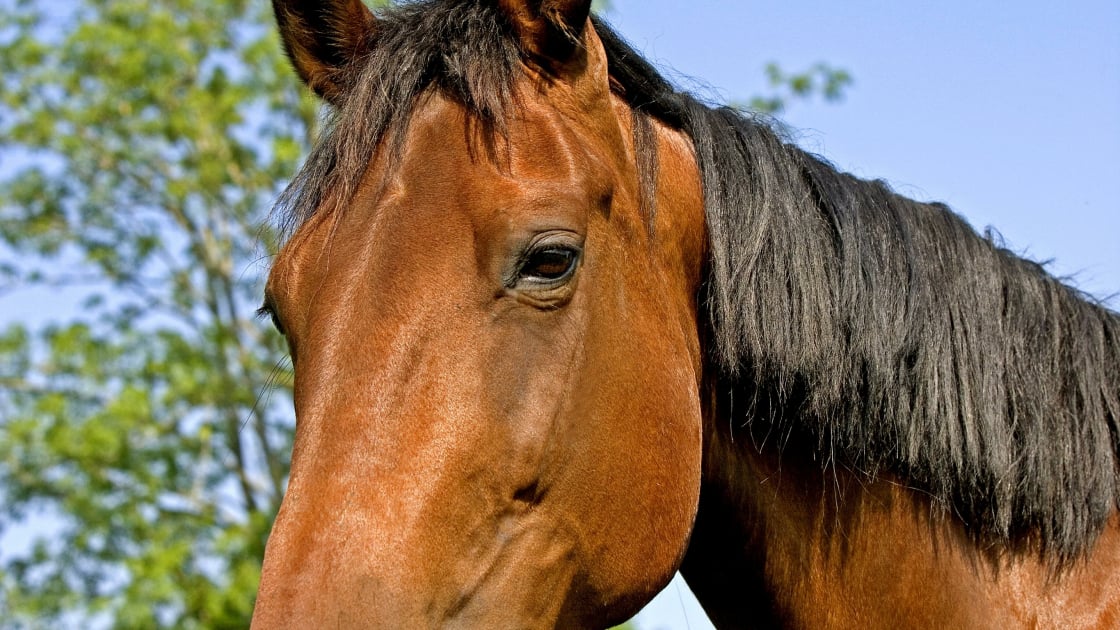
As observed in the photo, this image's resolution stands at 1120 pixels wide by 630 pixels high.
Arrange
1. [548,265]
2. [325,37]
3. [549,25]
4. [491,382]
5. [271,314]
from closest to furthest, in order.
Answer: [491,382]
[548,265]
[549,25]
[271,314]
[325,37]

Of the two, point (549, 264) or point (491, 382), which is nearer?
point (491, 382)

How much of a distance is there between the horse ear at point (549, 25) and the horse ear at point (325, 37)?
Answer: 1.75 ft

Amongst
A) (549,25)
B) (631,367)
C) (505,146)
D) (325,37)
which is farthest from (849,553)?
(325,37)

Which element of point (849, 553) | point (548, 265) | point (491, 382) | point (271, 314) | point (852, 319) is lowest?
point (849, 553)

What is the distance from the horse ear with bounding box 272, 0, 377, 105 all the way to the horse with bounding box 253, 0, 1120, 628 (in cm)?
Result: 1

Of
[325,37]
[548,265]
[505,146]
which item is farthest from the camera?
[325,37]

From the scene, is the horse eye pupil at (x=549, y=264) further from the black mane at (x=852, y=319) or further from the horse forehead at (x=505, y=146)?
the black mane at (x=852, y=319)

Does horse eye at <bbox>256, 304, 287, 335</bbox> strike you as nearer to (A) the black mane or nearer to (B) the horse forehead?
(A) the black mane

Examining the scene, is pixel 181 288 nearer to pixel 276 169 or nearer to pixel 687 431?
pixel 276 169

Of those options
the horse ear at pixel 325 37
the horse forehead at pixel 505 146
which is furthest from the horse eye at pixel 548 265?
the horse ear at pixel 325 37

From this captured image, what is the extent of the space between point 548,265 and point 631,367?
0.35 meters

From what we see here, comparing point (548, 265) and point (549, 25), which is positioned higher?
point (549, 25)

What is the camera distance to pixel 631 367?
2.66 m

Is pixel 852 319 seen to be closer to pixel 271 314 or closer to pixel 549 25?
pixel 549 25
